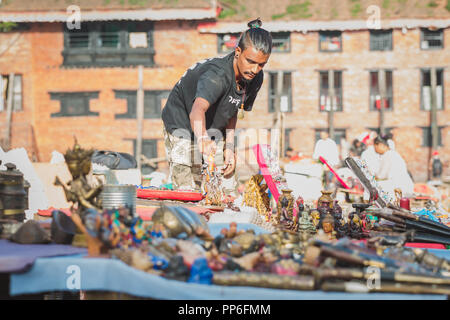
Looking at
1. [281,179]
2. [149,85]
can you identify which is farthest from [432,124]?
[281,179]

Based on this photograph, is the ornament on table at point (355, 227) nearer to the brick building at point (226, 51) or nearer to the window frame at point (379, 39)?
the brick building at point (226, 51)

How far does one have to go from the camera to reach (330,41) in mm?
25703

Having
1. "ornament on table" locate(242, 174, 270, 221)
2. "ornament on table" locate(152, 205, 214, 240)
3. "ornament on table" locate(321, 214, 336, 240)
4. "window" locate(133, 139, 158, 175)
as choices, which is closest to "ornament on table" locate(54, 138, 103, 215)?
"ornament on table" locate(152, 205, 214, 240)

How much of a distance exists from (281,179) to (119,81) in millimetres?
20621

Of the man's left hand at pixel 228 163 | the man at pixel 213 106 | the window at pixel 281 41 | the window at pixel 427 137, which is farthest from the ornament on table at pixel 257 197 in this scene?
the window at pixel 427 137

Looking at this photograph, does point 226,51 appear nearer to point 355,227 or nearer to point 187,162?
point 187,162

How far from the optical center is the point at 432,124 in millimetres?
25297

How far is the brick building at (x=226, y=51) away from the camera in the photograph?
81.8 ft

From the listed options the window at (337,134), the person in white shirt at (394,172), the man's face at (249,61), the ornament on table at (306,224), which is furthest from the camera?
the window at (337,134)

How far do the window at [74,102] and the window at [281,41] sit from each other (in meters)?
8.92

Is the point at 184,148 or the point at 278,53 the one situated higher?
the point at 278,53

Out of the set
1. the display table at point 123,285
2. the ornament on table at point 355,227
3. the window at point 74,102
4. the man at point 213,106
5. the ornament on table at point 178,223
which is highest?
the window at point 74,102

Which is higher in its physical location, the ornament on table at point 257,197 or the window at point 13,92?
the window at point 13,92

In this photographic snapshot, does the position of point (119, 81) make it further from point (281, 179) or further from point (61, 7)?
point (281, 179)
